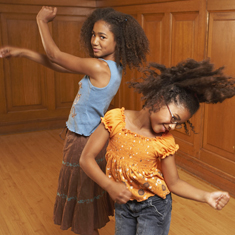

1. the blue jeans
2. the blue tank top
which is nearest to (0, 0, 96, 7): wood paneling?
the blue tank top

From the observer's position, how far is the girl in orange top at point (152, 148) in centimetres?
108

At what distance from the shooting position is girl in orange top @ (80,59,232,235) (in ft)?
3.56

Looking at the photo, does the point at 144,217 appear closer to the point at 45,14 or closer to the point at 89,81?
the point at 89,81

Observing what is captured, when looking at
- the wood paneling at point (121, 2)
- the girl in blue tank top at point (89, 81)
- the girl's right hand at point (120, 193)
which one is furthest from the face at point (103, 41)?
the wood paneling at point (121, 2)

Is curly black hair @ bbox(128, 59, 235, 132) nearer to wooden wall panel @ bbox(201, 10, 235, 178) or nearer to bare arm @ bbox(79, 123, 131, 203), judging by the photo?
bare arm @ bbox(79, 123, 131, 203)

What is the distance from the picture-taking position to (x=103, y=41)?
5.06 feet

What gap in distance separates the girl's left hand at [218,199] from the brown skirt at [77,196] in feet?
2.34

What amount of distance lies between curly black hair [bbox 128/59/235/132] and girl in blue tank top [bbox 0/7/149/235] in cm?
42

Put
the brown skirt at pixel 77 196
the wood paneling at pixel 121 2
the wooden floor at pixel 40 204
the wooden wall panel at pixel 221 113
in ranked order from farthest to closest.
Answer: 1. the wood paneling at pixel 121 2
2. the wooden wall panel at pixel 221 113
3. the wooden floor at pixel 40 204
4. the brown skirt at pixel 77 196

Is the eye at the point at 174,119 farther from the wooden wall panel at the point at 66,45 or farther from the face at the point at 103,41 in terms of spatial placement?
the wooden wall panel at the point at 66,45

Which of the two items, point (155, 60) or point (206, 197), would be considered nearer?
point (206, 197)

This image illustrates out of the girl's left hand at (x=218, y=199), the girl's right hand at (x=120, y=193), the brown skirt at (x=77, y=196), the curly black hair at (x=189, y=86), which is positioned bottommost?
the brown skirt at (x=77, y=196)

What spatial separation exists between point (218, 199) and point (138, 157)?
0.30 meters

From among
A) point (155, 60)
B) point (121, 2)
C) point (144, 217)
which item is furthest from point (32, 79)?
point (144, 217)
